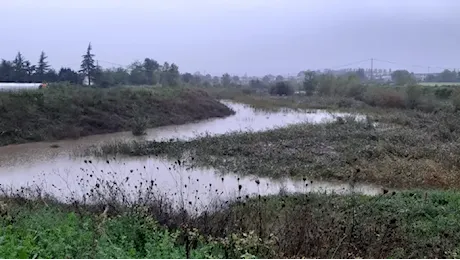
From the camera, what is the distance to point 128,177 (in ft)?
33.8

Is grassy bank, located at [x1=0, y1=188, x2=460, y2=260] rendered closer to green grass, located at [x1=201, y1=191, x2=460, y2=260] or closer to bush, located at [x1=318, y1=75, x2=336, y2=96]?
green grass, located at [x1=201, y1=191, x2=460, y2=260]

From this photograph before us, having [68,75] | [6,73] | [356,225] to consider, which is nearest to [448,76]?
[68,75]

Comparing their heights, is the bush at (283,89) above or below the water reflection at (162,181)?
above

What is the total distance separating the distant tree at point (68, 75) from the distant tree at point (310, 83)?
72.3 feet

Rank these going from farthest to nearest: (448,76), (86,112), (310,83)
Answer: (448,76) < (310,83) < (86,112)

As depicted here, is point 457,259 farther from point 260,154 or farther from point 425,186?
point 260,154

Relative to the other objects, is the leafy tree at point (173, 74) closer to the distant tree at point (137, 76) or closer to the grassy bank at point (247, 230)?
the distant tree at point (137, 76)

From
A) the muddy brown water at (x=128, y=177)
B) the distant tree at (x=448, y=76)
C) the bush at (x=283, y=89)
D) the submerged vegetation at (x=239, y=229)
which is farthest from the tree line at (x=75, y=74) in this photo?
the distant tree at (x=448, y=76)

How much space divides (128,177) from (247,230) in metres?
5.25

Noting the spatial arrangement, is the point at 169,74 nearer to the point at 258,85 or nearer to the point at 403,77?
the point at 258,85

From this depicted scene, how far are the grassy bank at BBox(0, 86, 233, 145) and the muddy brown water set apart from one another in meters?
1.39

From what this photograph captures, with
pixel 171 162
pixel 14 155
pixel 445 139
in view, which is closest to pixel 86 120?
pixel 14 155

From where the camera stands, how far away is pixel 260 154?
1566cm

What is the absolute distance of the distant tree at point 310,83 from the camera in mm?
46281
